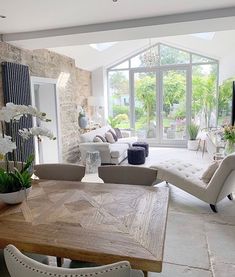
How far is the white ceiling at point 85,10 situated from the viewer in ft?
9.52

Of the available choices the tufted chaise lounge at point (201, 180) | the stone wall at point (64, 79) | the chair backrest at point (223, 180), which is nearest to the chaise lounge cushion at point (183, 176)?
the tufted chaise lounge at point (201, 180)

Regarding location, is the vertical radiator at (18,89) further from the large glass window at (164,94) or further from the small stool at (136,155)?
the large glass window at (164,94)

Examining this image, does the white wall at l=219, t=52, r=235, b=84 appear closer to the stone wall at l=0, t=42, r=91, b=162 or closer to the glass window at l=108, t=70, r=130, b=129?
the glass window at l=108, t=70, r=130, b=129

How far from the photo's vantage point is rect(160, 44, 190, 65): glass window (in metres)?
7.48

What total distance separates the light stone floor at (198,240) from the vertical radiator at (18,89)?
2.44 meters

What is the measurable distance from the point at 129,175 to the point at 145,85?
6.02m

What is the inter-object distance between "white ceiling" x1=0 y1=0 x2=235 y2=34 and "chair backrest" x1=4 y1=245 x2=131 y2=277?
2771 millimetres

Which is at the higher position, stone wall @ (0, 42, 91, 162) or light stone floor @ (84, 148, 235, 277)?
stone wall @ (0, 42, 91, 162)

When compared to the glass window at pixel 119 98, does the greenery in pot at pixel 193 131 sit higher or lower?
lower

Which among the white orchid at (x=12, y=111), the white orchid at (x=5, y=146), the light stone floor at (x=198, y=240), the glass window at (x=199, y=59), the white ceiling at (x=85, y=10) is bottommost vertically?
the light stone floor at (x=198, y=240)

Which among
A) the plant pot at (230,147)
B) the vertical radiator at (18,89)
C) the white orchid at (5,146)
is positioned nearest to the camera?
the white orchid at (5,146)

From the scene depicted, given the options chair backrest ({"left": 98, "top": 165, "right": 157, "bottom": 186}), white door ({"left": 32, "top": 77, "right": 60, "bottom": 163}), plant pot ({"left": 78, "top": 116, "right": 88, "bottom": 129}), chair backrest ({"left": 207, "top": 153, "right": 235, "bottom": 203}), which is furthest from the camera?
plant pot ({"left": 78, "top": 116, "right": 88, "bottom": 129})

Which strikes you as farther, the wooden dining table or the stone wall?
the stone wall

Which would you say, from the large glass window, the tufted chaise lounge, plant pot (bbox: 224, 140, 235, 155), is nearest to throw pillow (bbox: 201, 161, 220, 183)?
the tufted chaise lounge
